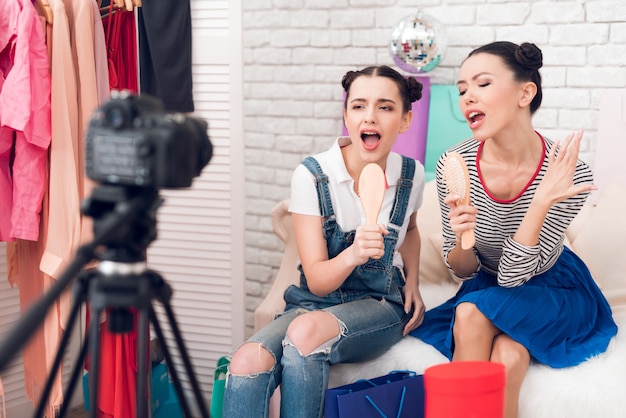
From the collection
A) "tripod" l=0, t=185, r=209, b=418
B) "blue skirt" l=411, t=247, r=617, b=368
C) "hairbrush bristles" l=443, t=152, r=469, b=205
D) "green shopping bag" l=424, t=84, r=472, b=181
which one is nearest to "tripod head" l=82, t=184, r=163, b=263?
"tripod" l=0, t=185, r=209, b=418

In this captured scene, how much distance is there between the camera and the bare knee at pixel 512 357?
5.57 ft

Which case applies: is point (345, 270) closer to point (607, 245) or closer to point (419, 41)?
point (607, 245)

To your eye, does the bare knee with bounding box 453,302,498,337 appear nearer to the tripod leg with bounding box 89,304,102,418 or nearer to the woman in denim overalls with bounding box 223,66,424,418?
the woman in denim overalls with bounding box 223,66,424,418

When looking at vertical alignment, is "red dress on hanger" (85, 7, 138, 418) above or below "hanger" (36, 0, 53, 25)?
below

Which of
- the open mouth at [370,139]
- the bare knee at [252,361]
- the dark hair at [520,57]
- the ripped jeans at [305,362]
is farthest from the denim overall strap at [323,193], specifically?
the dark hair at [520,57]

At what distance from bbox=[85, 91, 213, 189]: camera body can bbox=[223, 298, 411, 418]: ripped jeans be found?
0.90m

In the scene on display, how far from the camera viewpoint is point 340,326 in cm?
182

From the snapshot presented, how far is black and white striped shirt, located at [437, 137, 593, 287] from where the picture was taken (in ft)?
5.85

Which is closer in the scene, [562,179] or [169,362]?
[169,362]

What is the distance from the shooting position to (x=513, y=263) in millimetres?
1772

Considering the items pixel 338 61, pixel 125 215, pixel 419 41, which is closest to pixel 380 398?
pixel 125 215

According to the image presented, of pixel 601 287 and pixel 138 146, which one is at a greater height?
pixel 138 146

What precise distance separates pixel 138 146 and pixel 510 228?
1.27m

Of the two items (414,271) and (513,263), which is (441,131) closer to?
(414,271)
